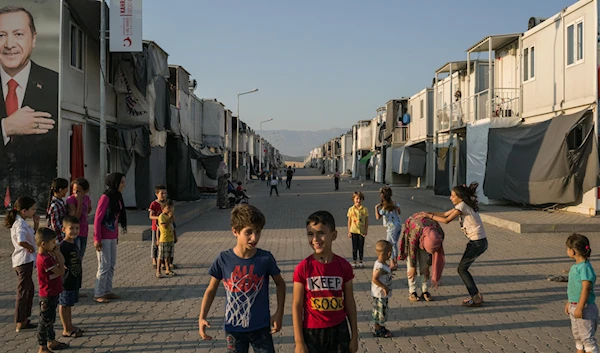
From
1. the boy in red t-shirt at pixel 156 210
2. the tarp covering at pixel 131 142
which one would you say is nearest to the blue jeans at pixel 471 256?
the boy in red t-shirt at pixel 156 210

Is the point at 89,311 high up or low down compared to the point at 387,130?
down

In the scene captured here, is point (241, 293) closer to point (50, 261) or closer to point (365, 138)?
point (50, 261)

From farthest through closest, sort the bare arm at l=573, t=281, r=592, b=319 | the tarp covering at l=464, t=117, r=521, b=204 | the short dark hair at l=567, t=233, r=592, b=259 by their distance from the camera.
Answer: the tarp covering at l=464, t=117, r=521, b=204 < the short dark hair at l=567, t=233, r=592, b=259 < the bare arm at l=573, t=281, r=592, b=319

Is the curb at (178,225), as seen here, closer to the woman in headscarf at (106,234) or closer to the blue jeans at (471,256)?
the woman in headscarf at (106,234)

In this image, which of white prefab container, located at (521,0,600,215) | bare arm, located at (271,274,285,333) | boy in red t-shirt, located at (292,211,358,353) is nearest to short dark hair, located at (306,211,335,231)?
boy in red t-shirt, located at (292,211,358,353)

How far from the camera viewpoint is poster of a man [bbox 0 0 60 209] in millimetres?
16219

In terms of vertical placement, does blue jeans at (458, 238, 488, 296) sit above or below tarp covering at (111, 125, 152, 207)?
below

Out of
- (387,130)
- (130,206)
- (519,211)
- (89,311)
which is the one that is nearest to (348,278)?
(89,311)

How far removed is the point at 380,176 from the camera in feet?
168

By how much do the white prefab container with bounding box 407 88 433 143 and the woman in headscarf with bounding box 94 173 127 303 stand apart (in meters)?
31.7

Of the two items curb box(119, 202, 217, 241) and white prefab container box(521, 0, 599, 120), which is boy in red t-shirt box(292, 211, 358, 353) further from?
white prefab container box(521, 0, 599, 120)

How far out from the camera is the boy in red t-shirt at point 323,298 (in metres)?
3.79

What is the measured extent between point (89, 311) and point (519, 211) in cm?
1553

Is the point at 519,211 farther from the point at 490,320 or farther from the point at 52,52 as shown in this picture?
the point at 52,52
